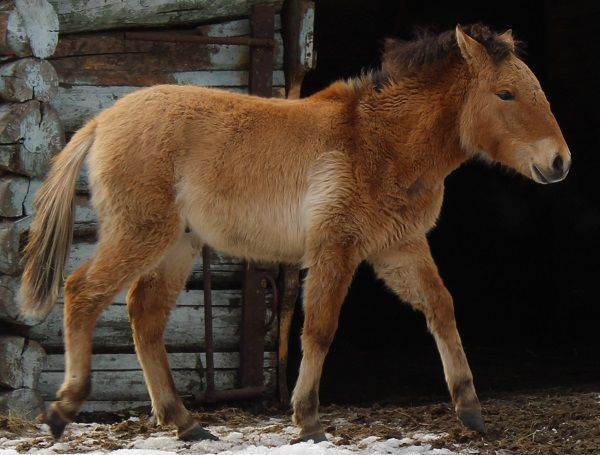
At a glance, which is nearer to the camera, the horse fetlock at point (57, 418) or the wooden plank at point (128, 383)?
the horse fetlock at point (57, 418)

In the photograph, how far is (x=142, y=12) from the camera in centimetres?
698

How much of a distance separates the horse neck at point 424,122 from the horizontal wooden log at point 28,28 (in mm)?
2162

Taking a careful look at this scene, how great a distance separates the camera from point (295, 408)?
561 centimetres

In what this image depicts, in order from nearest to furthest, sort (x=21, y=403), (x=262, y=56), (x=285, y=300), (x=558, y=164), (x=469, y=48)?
(x=558, y=164) → (x=469, y=48) → (x=21, y=403) → (x=262, y=56) → (x=285, y=300)

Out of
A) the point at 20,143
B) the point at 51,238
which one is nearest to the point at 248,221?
the point at 51,238

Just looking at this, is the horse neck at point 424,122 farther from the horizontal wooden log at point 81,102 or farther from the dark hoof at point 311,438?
the horizontal wooden log at point 81,102

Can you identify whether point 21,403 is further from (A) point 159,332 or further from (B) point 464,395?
(B) point 464,395

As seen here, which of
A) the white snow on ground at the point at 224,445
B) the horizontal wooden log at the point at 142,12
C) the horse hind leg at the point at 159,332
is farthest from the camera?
the horizontal wooden log at the point at 142,12

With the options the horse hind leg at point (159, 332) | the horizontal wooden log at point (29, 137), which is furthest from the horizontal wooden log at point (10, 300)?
the horse hind leg at point (159, 332)

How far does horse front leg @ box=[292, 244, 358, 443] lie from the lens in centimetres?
560

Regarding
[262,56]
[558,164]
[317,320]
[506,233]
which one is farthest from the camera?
[506,233]

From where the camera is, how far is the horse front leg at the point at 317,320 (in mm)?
5598

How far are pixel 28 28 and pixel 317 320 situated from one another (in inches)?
107

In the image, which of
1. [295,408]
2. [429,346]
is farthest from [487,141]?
[429,346]
